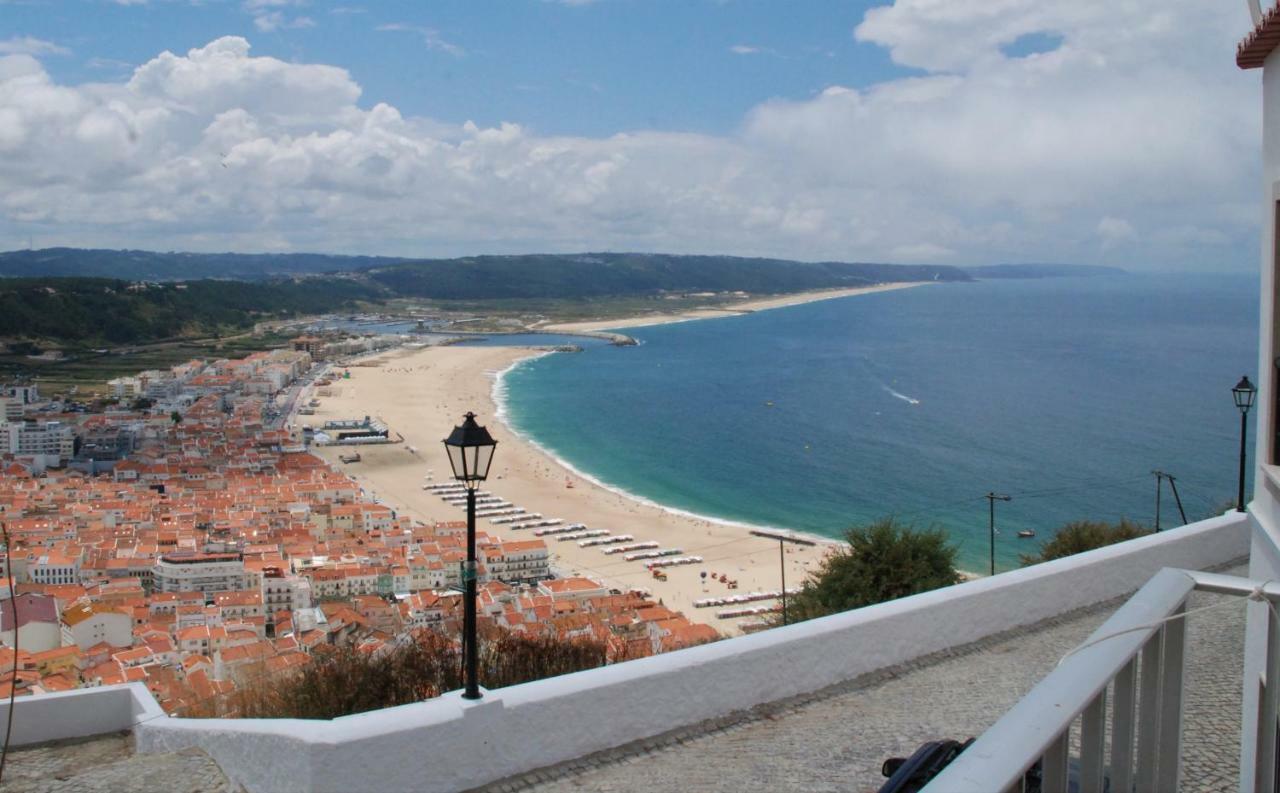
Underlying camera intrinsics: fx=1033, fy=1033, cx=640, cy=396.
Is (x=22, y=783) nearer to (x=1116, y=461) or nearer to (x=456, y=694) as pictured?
(x=456, y=694)

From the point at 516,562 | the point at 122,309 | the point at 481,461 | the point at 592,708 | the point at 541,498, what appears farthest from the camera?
the point at 122,309

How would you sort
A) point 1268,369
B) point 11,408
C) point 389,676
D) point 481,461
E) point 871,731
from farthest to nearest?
point 11,408
point 389,676
point 871,731
point 481,461
point 1268,369

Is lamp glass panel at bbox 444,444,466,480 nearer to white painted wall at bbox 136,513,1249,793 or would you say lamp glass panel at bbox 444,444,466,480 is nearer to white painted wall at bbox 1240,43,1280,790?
white painted wall at bbox 136,513,1249,793

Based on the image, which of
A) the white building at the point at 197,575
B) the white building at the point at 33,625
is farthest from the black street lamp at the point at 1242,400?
the white building at the point at 197,575

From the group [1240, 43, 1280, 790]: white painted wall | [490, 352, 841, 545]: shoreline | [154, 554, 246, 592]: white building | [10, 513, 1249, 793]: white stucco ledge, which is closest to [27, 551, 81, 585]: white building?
[154, 554, 246, 592]: white building

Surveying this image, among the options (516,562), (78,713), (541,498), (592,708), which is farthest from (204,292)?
(592,708)

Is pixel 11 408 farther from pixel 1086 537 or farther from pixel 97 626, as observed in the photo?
pixel 1086 537

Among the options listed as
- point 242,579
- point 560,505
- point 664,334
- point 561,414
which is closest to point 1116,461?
point 560,505
